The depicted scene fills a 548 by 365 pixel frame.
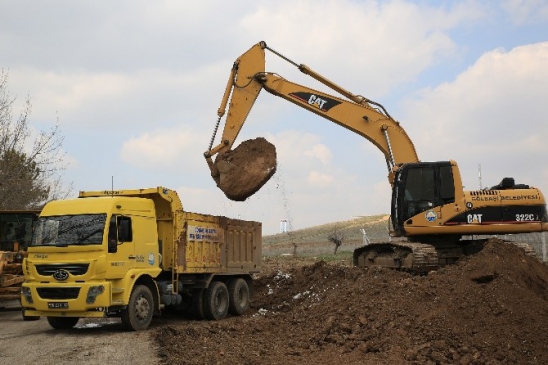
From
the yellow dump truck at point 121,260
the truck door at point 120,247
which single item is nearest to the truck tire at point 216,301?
the yellow dump truck at point 121,260

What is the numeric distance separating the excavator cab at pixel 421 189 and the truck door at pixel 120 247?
683cm

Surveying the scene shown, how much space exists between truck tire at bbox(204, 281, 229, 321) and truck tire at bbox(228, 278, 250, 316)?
0.39 metres

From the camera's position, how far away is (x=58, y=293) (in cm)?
1300

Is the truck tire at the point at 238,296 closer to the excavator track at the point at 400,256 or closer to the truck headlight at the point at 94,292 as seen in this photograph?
the excavator track at the point at 400,256

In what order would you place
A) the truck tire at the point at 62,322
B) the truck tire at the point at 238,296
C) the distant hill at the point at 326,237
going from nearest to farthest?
the truck tire at the point at 62,322 → the truck tire at the point at 238,296 → the distant hill at the point at 326,237

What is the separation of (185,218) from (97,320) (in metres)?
3.56

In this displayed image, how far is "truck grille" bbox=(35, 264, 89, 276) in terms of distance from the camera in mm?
12922

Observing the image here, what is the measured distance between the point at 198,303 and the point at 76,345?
4453mm

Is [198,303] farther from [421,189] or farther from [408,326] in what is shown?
[408,326]

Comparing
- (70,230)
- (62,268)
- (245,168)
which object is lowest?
(62,268)

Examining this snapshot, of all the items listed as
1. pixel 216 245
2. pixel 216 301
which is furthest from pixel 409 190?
pixel 216 301

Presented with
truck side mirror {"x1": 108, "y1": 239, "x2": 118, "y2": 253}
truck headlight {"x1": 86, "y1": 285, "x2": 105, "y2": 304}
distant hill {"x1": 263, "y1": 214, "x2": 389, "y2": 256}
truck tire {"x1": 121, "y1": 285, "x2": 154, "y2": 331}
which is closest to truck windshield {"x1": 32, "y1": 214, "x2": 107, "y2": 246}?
truck side mirror {"x1": 108, "y1": 239, "x2": 118, "y2": 253}

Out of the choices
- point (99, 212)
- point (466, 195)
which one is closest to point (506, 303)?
point (466, 195)

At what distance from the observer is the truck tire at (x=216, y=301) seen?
15789mm
